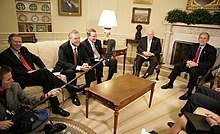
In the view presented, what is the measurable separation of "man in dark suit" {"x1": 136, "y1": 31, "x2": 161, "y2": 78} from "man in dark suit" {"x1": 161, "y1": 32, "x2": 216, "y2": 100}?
0.52 meters

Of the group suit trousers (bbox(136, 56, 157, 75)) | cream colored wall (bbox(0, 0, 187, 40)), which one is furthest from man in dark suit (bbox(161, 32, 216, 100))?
cream colored wall (bbox(0, 0, 187, 40))

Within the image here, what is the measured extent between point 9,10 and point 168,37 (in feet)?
13.0

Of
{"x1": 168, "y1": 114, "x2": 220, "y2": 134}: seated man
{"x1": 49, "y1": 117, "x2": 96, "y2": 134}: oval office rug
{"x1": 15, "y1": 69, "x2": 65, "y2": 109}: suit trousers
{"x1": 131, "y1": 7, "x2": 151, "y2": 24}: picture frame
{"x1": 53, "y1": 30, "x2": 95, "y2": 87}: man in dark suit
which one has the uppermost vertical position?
{"x1": 131, "y1": 7, "x2": 151, "y2": 24}: picture frame

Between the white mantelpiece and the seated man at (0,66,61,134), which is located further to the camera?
the white mantelpiece

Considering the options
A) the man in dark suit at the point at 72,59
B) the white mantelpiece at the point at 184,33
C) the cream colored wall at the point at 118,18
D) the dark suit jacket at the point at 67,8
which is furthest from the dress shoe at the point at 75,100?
the white mantelpiece at the point at 184,33

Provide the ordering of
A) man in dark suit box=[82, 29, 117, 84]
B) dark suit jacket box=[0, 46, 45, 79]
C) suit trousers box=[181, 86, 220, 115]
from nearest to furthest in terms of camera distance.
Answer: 1. suit trousers box=[181, 86, 220, 115]
2. dark suit jacket box=[0, 46, 45, 79]
3. man in dark suit box=[82, 29, 117, 84]

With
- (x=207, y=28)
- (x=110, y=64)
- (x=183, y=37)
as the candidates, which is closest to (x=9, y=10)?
(x=110, y=64)

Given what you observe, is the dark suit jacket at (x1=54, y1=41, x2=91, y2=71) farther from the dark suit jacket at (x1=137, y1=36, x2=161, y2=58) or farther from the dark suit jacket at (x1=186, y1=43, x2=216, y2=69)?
the dark suit jacket at (x1=186, y1=43, x2=216, y2=69)

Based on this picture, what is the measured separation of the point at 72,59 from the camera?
2.92 m

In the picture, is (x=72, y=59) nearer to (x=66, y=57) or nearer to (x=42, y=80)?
(x=66, y=57)

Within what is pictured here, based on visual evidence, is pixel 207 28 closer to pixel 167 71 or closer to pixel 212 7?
pixel 212 7

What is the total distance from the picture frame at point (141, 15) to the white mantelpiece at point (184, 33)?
557mm

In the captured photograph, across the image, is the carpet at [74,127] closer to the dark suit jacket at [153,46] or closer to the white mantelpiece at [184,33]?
the dark suit jacket at [153,46]

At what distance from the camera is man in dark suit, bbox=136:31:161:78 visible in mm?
3641
